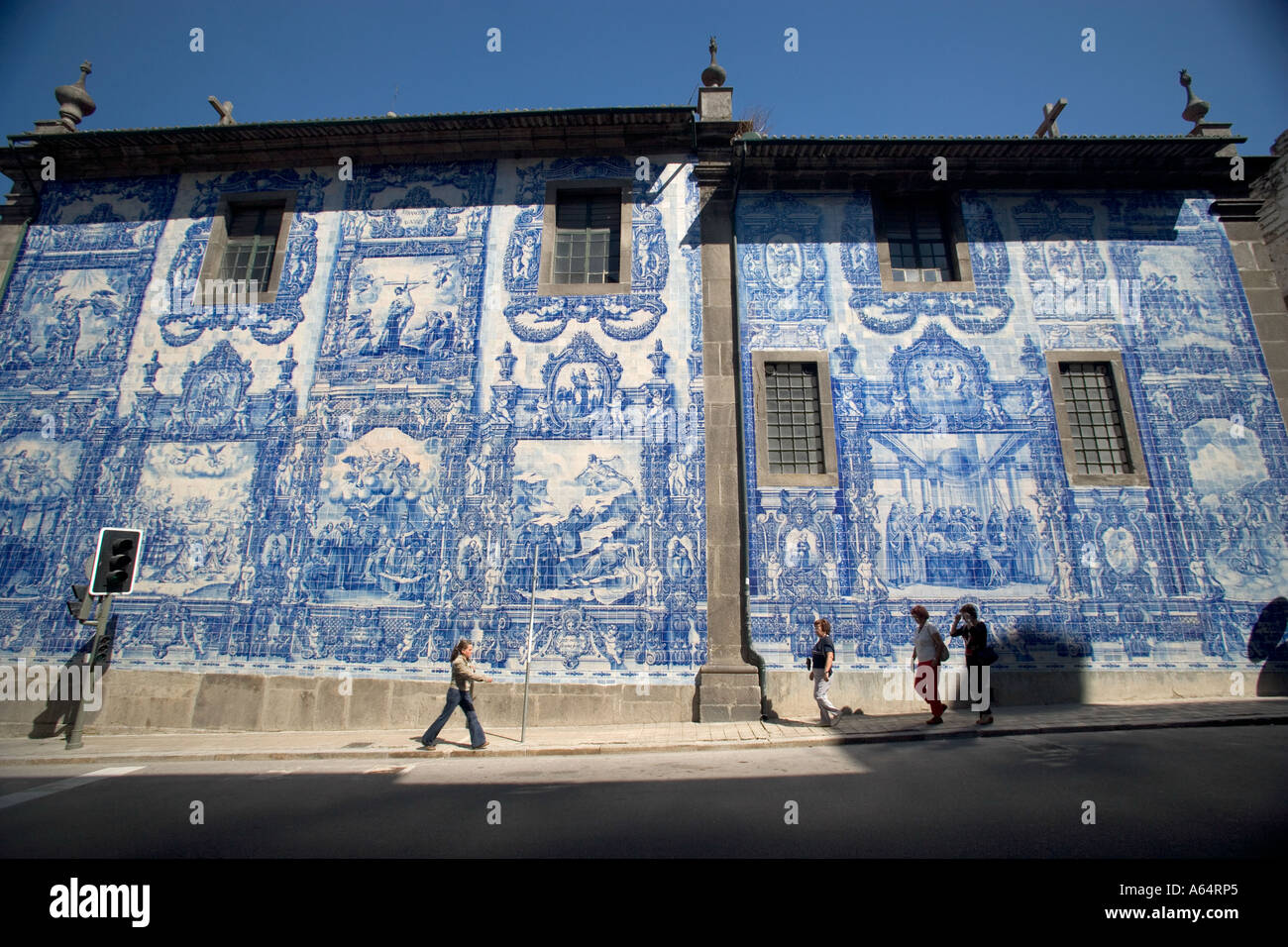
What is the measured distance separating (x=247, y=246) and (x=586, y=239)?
6.67m

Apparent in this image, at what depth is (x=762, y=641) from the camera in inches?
368

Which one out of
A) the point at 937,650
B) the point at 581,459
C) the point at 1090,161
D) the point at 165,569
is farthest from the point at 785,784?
the point at 1090,161

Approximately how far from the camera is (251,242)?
11.9 meters

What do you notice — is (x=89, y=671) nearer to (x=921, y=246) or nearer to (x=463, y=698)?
(x=463, y=698)

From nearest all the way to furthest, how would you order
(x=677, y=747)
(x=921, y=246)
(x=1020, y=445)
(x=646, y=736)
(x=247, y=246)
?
(x=677, y=747), (x=646, y=736), (x=1020, y=445), (x=921, y=246), (x=247, y=246)

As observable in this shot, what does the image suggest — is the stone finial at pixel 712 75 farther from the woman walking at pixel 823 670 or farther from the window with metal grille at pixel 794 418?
the woman walking at pixel 823 670

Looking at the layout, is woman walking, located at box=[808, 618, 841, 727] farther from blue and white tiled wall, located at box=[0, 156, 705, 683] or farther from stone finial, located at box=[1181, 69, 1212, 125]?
stone finial, located at box=[1181, 69, 1212, 125]

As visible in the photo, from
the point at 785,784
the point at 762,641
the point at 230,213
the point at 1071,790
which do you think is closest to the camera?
the point at 1071,790

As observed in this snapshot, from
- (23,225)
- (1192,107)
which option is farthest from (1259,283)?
(23,225)

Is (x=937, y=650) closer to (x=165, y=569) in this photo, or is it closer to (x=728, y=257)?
(x=728, y=257)

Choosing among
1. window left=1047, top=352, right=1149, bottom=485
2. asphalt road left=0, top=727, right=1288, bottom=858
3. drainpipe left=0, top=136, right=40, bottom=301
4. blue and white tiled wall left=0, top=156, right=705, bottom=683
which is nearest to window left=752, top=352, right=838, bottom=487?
blue and white tiled wall left=0, top=156, right=705, bottom=683

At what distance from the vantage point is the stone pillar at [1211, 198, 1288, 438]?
10.5 m
